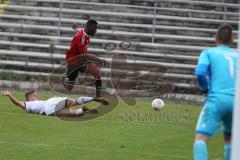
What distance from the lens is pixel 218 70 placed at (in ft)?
31.1

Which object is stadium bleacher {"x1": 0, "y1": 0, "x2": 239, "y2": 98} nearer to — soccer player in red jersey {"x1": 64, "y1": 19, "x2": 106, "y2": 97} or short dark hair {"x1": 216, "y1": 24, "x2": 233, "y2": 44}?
soccer player in red jersey {"x1": 64, "y1": 19, "x2": 106, "y2": 97}

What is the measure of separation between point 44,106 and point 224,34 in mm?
7187

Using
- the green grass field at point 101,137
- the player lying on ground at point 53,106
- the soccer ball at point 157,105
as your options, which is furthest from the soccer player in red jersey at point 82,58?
the player lying on ground at point 53,106

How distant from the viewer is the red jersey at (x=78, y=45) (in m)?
18.4

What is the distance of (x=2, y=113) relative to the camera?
52.9ft

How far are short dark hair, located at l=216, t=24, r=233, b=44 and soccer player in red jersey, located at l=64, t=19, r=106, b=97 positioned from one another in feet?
28.3

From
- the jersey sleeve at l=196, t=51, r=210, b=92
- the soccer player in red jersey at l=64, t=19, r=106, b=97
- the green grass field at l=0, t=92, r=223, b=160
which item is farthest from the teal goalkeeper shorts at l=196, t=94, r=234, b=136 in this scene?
the soccer player in red jersey at l=64, t=19, r=106, b=97

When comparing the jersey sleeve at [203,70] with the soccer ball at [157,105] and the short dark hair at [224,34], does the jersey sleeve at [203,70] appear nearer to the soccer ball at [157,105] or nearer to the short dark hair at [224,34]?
the short dark hair at [224,34]

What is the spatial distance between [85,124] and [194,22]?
37.3 feet

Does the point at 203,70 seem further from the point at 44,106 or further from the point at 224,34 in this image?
the point at 44,106

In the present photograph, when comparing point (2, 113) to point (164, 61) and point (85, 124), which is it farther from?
point (164, 61)

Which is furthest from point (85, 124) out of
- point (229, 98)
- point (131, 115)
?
point (229, 98)

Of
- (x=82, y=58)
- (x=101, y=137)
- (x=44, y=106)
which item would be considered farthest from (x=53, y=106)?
(x=82, y=58)

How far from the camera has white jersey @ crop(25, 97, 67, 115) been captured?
15.9 meters
